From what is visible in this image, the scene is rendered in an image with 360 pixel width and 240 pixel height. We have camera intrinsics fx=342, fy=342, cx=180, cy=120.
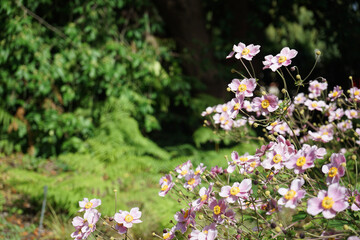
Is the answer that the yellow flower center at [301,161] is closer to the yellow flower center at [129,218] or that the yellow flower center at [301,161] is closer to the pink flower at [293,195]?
the pink flower at [293,195]

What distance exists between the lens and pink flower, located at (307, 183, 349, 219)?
78cm

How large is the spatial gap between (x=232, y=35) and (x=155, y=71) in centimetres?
139

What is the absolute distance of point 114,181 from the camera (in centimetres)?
282

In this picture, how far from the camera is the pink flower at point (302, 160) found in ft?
2.92

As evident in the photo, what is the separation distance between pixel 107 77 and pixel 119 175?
4.20ft

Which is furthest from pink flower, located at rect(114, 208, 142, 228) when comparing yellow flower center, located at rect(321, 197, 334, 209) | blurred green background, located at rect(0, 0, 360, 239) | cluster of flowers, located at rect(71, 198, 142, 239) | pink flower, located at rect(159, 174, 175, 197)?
blurred green background, located at rect(0, 0, 360, 239)

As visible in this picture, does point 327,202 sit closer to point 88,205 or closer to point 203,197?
point 203,197

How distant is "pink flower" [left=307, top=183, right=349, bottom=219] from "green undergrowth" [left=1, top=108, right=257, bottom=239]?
4.23ft

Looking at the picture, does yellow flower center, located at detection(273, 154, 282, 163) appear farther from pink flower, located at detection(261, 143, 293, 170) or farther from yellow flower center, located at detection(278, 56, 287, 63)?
yellow flower center, located at detection(278, 56, 287, 63)

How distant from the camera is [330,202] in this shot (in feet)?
2.59

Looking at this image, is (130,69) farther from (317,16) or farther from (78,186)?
(317,16)

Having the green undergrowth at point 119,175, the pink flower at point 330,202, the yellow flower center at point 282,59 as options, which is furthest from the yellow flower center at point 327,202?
the green undergrowth at point 119,175

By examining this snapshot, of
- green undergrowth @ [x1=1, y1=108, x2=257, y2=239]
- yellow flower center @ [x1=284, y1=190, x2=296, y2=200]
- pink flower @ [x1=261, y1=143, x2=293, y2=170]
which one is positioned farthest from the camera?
green undergrowth @ [x1=1, y1=108, x2=257, y2=239]

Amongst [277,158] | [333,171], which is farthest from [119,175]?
[333,171]
